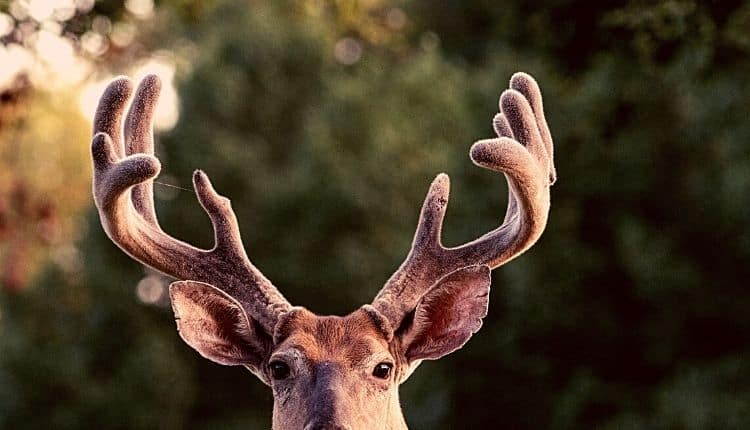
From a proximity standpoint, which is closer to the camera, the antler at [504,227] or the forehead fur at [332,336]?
the forehead fur at [332,336]

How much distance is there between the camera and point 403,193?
3262 cm

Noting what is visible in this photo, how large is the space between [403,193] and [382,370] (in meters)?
24.5

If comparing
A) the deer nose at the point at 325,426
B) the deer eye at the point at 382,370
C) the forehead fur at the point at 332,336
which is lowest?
the deer eye at the point at 382,370

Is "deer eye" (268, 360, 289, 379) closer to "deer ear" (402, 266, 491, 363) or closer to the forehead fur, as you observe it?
the forehead fur

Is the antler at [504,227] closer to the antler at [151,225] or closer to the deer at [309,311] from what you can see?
the deer at [309,311]

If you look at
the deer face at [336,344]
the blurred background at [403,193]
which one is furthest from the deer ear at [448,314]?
the blurred background at [403,193]

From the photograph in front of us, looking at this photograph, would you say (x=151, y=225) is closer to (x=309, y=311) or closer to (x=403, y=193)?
(x=309, y=311)

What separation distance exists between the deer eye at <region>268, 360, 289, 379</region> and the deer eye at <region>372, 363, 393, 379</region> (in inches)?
16.2

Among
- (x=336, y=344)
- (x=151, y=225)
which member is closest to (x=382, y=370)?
(x=336, y=344)

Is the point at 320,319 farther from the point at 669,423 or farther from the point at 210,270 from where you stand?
the point at 669,423

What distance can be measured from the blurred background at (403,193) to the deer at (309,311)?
1483mm

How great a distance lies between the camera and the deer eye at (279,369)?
816 cm

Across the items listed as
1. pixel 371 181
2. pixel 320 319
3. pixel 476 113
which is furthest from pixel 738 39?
pixel 371 181

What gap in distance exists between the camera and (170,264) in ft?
29.0
